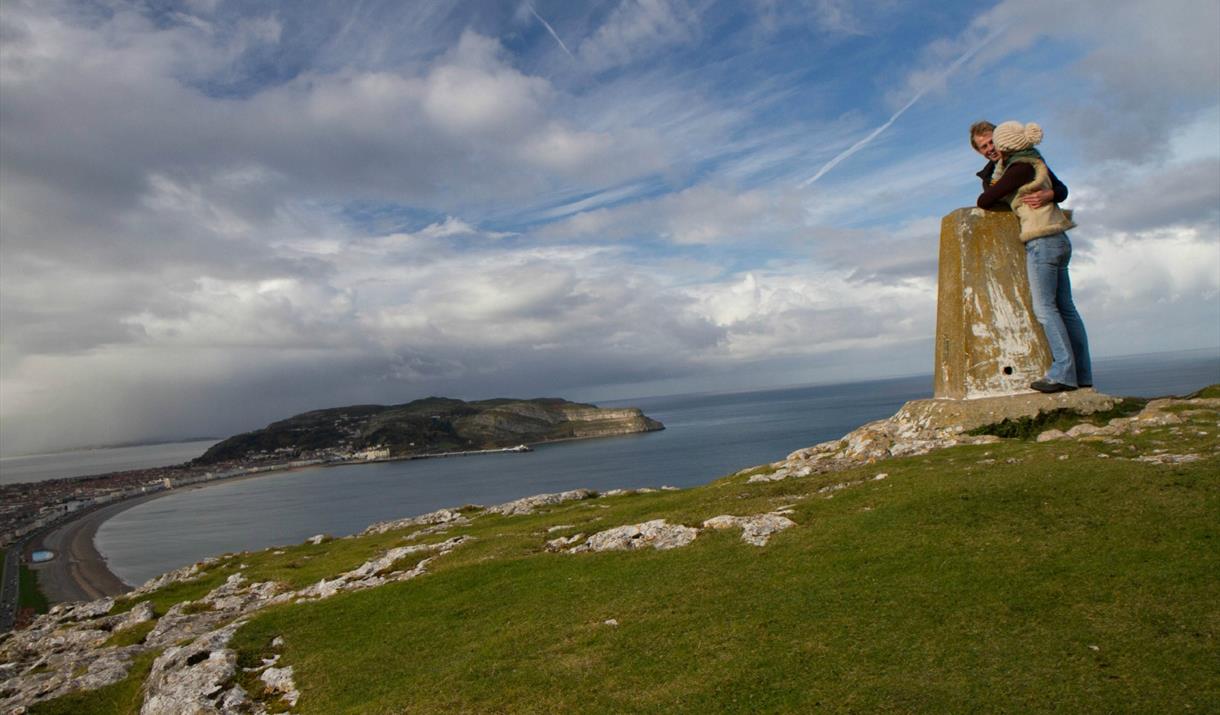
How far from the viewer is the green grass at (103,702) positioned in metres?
12.7

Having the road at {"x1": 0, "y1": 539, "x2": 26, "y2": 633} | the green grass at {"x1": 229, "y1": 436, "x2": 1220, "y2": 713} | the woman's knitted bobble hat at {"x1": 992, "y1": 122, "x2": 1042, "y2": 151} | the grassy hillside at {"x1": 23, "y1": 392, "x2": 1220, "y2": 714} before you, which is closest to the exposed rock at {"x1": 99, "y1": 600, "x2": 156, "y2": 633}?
the grassy hillside at {"x1": 23, "y1": 392, "x2": 1220, "y2": 714}

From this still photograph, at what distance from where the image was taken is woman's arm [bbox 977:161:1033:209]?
18781 mm

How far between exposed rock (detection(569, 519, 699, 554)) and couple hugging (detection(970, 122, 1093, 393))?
12.2 meters

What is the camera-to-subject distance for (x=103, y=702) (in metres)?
13.2

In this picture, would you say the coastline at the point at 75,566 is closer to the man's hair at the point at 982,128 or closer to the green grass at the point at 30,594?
the green grass at the point at 30,594

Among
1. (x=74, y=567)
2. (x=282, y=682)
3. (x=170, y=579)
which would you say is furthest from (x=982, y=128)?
(x=74, y=567)

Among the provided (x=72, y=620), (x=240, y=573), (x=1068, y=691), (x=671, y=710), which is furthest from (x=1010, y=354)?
(x=72, y=620)

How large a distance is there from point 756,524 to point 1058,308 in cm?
1234

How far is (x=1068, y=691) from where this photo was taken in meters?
6.83

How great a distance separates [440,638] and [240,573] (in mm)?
18819

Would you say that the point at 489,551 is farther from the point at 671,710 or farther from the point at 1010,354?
the point at 1010,354

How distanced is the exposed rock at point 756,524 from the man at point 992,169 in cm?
1228

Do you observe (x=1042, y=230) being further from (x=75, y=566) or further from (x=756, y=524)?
(x=75, y=566)

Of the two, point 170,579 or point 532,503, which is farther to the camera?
point 532,503
